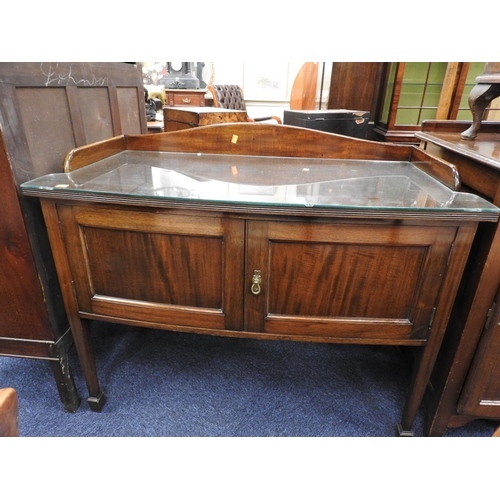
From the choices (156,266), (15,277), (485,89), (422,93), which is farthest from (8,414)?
(422,93)

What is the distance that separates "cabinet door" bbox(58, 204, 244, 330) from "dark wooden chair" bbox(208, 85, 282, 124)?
8.84 feet

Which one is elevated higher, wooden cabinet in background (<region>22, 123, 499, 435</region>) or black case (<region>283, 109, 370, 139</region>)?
black case (<region>283, 109, 370, 139</region>)

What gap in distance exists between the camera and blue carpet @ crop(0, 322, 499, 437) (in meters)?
0.99

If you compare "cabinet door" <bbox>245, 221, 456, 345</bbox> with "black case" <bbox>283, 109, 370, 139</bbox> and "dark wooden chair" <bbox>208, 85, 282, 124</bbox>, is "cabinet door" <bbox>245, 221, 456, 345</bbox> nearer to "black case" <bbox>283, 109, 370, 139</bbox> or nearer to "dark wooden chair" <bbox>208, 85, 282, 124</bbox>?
"black case" <bbox>283, 109, 370, 139</bbox>

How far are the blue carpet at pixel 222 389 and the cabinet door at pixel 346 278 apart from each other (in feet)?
1.17

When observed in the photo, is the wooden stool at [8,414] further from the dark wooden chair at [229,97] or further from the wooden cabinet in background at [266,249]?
the dark wooden chair at [229,97]

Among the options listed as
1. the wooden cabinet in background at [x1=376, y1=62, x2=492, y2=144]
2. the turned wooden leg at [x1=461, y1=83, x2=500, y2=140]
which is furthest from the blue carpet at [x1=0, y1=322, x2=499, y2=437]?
the wooden cabinet in background at [x1=376, y1=62, x2=492, y2=144]

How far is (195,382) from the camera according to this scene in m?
1.15

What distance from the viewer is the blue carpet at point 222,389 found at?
995 mm

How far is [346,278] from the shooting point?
748 mm

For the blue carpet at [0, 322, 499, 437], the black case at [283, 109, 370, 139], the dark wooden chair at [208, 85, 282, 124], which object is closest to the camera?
the blue carpet at [0, 322, 499, 437]

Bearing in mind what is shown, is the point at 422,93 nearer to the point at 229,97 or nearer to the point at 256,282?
the point at 229,97

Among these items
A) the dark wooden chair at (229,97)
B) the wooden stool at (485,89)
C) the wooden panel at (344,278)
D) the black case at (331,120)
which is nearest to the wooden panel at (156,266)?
the wooden panel at (344,278)
